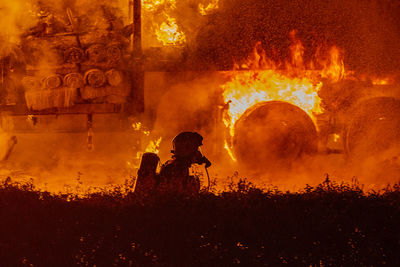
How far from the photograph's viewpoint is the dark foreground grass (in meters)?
4.00

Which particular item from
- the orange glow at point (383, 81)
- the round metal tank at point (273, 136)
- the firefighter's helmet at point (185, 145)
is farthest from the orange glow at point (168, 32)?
the firefighter's helmet at point (185, 145)

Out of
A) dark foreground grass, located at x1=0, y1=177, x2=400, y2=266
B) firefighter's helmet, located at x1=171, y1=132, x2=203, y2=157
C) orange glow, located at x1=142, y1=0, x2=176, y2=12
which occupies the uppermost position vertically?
orange glow, located at x1=142, y1=0, x2=176, y2=12

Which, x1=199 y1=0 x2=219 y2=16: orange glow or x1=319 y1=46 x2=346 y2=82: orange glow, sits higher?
x1=199 y1=0 x2=219 y2=16: orange glow

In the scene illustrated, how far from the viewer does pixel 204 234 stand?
4.04 metres

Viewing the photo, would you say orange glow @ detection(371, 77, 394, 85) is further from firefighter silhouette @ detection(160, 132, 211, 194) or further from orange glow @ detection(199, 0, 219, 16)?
firefighter silhouette @ detection(160, 132, 211, 194)

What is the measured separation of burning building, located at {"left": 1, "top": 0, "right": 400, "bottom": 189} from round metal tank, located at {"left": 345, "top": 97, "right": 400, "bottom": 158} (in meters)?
0.02

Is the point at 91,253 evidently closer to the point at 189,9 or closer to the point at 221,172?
the point at 221,172

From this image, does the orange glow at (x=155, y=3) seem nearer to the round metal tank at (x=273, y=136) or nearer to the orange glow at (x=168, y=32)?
the orange glow at (x=168, y=32)

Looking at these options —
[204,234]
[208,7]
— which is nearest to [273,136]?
[208,7]

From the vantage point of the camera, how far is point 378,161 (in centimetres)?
901

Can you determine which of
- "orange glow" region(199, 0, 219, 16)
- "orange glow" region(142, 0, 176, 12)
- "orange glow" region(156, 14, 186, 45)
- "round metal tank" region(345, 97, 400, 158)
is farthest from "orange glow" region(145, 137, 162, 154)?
"round metal tank" region(345, 97, 400, 158)

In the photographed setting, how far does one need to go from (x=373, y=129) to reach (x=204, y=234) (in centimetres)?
631

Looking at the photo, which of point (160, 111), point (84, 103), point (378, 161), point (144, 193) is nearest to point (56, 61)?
point (84, 103)

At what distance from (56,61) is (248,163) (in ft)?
Result: 13.7
